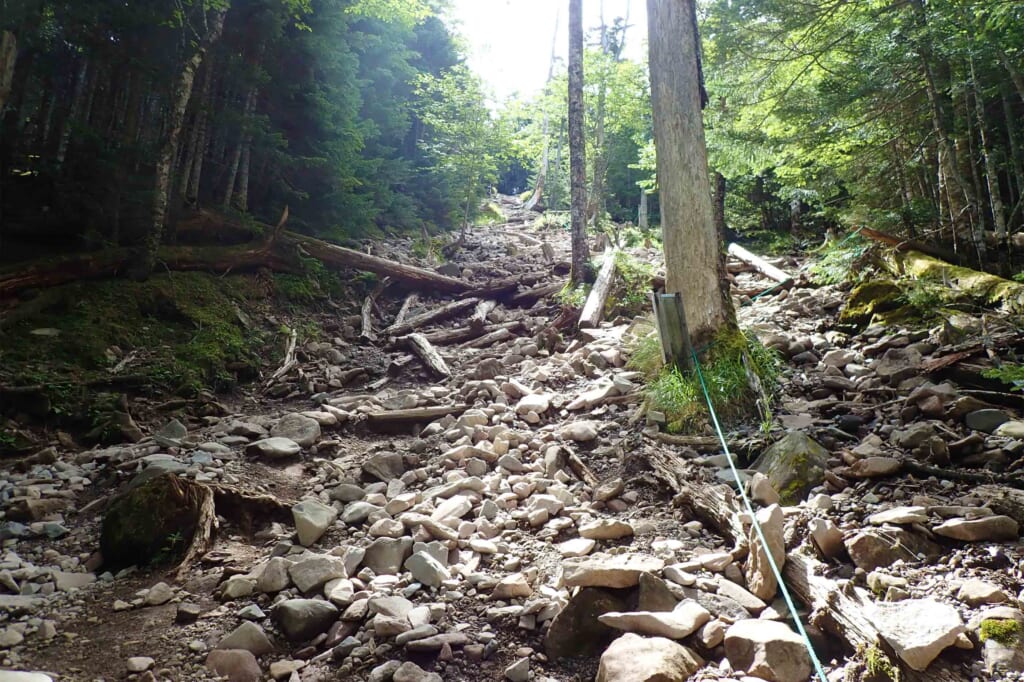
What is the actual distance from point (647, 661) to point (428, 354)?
5857mm

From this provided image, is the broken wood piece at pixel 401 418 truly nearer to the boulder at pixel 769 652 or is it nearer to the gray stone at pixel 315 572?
the gray stone at pixel 315 572

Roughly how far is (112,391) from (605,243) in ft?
40.5

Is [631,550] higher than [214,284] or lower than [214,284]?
lower

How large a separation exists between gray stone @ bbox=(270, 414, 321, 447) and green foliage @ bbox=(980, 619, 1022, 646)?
474 cm

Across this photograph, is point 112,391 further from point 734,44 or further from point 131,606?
point 734,44

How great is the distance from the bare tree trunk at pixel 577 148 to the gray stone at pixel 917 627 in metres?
8.13

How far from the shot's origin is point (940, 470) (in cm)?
307

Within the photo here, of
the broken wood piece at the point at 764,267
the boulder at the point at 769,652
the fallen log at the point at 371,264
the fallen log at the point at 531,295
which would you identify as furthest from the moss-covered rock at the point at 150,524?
the broken wood piece at the point at 764,267

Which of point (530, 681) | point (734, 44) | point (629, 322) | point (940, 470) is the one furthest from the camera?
point (629, 322)

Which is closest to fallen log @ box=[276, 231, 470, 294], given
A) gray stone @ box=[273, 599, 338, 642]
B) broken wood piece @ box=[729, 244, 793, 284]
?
broken wood piece @ box=[729, 244, 793, 284]

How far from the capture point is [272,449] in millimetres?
4719

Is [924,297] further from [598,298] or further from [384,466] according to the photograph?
[384,466]

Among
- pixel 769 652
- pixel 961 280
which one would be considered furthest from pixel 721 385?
pixel 961 280

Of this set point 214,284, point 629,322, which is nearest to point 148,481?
point 214,284
